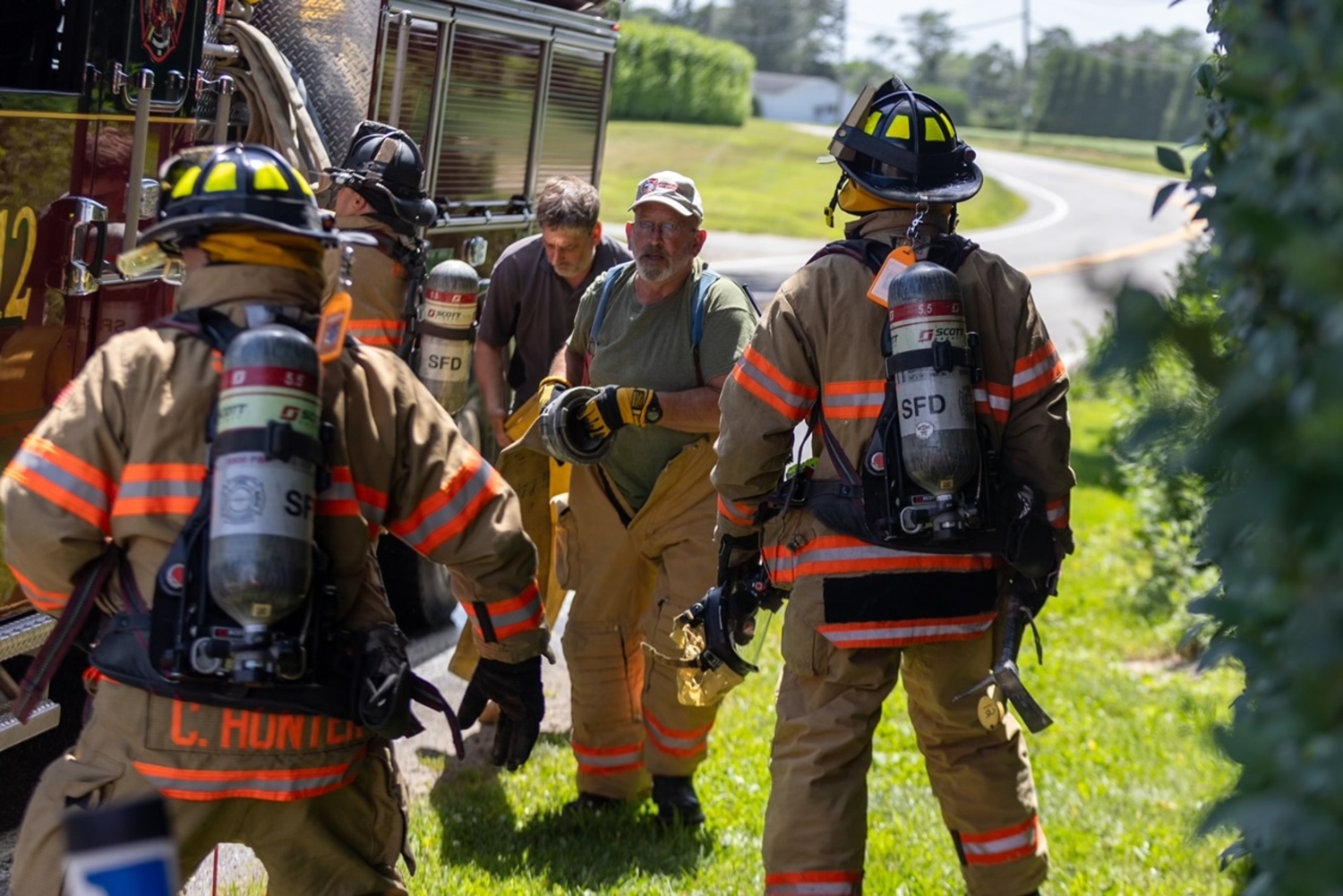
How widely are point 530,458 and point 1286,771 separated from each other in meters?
4.19

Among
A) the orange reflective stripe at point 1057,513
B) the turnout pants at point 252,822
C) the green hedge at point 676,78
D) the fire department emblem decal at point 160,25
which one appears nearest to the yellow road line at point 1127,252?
the green hedge at point 676,78

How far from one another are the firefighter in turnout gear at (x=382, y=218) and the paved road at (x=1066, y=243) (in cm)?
358

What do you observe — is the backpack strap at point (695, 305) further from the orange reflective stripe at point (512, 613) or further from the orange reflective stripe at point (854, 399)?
the orange reflective stripe at point (512, 613)

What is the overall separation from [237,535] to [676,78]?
4838cm

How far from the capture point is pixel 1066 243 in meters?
30.4

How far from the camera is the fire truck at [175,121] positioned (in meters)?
4.05

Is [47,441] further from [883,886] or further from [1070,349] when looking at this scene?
[1070,349]

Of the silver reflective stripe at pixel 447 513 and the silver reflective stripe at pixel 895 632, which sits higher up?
the silver reflective stripe at pixel 447 513

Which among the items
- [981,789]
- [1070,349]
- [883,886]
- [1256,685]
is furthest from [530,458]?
[1070,349]

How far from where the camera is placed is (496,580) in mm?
3051

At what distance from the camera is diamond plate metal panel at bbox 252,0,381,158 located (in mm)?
5531

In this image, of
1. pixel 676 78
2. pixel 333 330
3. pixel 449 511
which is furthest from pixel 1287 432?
pixel 676 78

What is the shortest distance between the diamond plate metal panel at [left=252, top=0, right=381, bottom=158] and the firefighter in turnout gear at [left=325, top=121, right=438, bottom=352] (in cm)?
47

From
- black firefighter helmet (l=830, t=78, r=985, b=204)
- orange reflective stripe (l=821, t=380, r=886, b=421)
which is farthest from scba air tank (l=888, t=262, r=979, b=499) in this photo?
black firefighter helmet (l=830, t=78, r=985, b=204)
